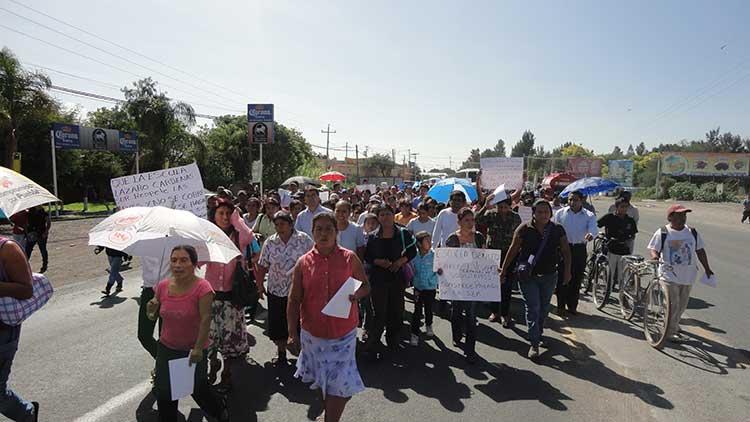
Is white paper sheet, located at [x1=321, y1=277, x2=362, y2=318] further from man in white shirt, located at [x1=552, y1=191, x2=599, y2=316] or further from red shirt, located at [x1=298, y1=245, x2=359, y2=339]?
man in white shirt, located at [x1=552, y1=191, x2=599, y2=316]

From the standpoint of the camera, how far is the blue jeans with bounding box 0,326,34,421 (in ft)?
9.08

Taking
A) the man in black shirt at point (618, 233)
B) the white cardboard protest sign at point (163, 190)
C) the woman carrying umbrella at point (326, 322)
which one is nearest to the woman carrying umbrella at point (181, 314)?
the woman carrying umbrella at point (326, 322)

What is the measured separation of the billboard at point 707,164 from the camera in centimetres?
5491

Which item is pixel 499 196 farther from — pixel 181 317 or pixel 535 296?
pixel 181 317

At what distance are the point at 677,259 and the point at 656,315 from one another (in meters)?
0.84

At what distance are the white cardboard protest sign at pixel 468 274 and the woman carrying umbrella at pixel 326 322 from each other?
1.98 meters

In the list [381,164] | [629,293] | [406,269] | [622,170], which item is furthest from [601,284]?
[381,164]

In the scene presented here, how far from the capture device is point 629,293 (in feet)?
21.4

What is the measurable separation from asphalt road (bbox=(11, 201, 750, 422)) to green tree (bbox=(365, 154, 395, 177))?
240 ft

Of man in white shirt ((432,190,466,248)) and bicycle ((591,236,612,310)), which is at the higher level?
man in white shirt ((432,190,466,248))

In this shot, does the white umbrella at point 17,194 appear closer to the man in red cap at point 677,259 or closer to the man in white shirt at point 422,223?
the man in white shirt at point 422,223

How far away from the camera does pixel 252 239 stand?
4.88 m

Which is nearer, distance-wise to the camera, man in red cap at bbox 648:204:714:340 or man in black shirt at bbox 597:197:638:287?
man in red cap at bbox 648:204:714:340

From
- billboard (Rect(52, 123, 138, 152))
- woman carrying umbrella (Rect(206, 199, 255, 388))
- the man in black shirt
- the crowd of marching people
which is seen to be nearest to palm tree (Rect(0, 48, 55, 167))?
billboard (Rect(52, 123, 138, 152))
